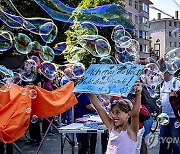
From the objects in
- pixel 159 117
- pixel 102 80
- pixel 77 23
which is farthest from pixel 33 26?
pixel 102 80

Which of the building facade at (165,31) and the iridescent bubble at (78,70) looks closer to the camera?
the iridescent bubble at (78,70)

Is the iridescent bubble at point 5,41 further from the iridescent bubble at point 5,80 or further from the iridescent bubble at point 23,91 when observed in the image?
the iridescent bubble at point 23,91

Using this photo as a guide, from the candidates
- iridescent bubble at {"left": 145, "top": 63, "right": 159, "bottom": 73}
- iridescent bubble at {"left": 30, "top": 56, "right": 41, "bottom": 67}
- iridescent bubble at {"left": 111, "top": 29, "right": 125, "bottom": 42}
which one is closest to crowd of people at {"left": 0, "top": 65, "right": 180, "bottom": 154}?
iridescent bubble at {"left": 145, "top": 63, "right": 159, "bottom": 73}

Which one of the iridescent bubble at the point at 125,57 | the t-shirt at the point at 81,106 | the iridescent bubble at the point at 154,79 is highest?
the iridescent bubble at the point at 125,57

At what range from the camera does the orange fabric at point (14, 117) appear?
5305 millimetres

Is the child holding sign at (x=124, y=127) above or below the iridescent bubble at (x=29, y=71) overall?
below

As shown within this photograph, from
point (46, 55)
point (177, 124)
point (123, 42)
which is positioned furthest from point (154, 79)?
point (46, 55)

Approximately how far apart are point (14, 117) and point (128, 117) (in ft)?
7.06

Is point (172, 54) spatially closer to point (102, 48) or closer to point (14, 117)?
point (102, 48)

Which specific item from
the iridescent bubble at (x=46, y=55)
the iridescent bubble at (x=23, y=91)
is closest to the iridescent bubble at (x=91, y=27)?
the iridescent bubble at (x=46, y=55)

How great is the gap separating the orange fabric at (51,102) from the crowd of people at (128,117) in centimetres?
15

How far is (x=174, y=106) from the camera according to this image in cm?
604

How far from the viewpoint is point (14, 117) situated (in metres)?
5.44

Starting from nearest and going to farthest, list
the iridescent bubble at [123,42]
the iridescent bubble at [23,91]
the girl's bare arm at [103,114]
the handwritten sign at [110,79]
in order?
the handwritten sign at [110,79] < the girl's bare arm at [103,114] < the iridescent bubble at [23,91] < the iridescent bubble at [123,42]
